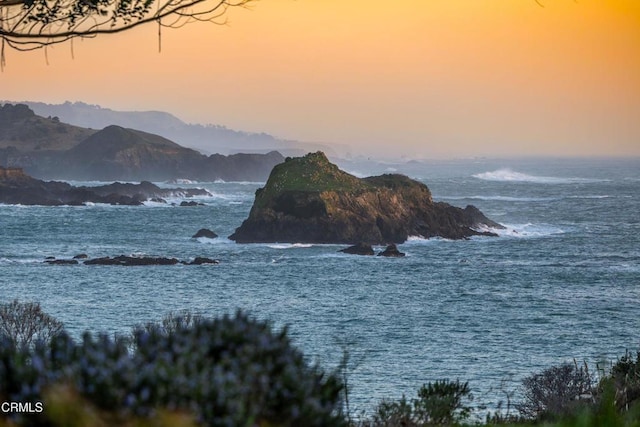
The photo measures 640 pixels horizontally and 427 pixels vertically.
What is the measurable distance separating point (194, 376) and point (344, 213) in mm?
96936

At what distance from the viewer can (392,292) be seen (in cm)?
7100

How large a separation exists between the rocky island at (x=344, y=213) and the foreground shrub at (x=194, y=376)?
93.0 m

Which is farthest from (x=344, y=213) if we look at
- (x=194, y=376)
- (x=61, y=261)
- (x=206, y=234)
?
(x=194, y=376)

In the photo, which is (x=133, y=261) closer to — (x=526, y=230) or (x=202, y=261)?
(x=202, y=261)

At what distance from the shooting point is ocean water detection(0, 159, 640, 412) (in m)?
47.3

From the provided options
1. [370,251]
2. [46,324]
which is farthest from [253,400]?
[370,251]

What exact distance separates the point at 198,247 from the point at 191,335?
93287 mm

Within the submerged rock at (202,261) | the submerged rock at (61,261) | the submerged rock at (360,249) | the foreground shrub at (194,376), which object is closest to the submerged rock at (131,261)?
the submerged rock at (61,261)

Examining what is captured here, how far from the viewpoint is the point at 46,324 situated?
43688 millimetres

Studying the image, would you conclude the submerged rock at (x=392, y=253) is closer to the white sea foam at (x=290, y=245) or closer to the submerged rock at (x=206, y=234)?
the white sea foam at (x=290, y=245)

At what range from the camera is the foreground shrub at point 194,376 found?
23.3 ft

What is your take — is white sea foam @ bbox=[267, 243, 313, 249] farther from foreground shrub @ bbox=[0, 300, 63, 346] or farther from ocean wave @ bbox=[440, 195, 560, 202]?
ocean wave @ bbox=[440, 195, 560, 202]

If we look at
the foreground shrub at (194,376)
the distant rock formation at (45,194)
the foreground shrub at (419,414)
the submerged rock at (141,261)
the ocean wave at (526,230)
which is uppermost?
the foreground shrub at (194,376)

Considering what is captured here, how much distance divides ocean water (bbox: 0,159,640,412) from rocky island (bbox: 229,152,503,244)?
2.82 meters
